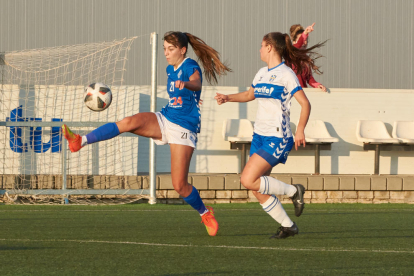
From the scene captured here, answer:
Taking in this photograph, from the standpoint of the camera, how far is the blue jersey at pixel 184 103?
5.29 meters

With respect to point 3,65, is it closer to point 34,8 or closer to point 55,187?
point 55,187

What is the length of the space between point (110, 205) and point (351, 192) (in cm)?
365

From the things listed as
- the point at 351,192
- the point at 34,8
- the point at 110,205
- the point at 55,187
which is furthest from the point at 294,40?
the point at 34,8

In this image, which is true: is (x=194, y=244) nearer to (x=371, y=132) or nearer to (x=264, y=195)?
(x=264, y=195)

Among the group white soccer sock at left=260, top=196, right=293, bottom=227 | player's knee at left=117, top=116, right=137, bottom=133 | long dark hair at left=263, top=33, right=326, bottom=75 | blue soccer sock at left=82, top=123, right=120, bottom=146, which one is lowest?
white soccer sock at left=260, top=196, right=293, bottom=227

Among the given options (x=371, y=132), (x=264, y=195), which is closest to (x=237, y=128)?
(x=371, y=132)

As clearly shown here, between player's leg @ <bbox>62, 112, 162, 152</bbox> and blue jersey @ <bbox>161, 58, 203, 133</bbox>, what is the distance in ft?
0.53

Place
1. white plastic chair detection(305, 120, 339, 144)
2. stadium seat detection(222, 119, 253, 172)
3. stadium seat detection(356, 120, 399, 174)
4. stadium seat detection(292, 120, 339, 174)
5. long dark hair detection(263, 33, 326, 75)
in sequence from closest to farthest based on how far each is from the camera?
1. long dark hair detection(263, 33, 326, 75)
2. stadium seat detection(292, 120, 339, 174)
3. stadium seat detection(222, 119, 253, 172)
4. white plastic chair detection(305, 120, 339, 144)
5. stadium seat detection(356, 120, 399, 174)

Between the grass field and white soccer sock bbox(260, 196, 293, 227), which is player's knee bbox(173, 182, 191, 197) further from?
white soccer sock bbox(260, 196, 293, 227)

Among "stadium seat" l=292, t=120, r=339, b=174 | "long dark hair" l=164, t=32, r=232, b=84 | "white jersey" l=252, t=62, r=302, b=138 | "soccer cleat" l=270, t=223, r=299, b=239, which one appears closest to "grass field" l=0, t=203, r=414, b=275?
"soccer cleat" l=270, t=223, r=299, b=239

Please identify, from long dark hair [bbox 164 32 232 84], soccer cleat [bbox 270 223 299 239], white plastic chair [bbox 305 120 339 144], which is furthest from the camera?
white plastic chair [bbox 305 120 339 144]

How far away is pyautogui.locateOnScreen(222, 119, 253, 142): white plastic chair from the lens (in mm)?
11203

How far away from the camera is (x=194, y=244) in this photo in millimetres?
4738

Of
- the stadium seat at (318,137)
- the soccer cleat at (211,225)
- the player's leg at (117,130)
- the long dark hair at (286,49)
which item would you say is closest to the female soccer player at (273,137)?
the long dark hair at (286,49)
